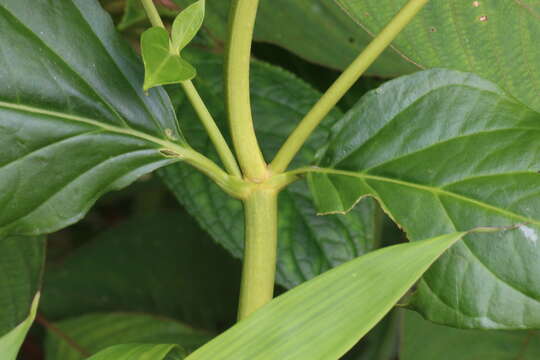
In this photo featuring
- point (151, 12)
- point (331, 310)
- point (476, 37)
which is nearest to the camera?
point (331, 310)

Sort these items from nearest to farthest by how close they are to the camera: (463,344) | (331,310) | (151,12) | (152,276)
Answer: (331,310), (151,12), (463,344), (152,276)

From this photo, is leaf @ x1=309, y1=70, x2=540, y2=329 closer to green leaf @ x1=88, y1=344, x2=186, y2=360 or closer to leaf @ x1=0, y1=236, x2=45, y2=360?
green leaf @ x1=88, y1=344, x2=186, y2=360

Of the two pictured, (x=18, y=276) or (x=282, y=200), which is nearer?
(x=282, y=200)

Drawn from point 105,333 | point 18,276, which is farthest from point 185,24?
point 105,333

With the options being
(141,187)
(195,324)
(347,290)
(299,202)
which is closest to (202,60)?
(299,202)

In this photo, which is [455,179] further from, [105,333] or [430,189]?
[105,333]

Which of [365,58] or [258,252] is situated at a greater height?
[365,58]

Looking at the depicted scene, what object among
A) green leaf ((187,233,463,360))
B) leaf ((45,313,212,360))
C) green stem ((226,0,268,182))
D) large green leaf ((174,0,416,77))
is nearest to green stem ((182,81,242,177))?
green stem ((226,0,268,182))

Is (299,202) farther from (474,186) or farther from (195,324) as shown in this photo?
(195,324)
